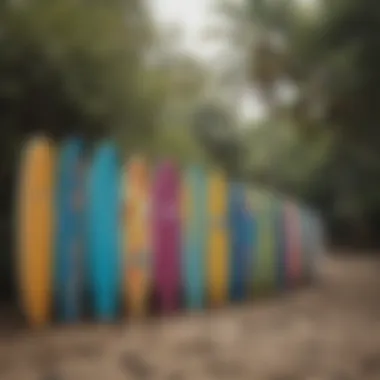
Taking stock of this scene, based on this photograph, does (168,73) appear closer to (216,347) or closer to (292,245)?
(292,245)

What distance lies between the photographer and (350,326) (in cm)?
460

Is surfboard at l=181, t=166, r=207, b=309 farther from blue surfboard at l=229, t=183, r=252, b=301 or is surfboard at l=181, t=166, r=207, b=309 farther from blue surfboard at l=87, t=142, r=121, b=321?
blue surfboard at l=87, t=142, r=121, b=321

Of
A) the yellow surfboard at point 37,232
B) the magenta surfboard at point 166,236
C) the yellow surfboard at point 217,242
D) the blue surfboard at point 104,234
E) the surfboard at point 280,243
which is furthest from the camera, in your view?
the surfboard at point 280,243

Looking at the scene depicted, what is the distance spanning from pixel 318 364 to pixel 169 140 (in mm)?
4172

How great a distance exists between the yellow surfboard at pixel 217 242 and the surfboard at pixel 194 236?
0.29 ft

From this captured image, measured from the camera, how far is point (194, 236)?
525 cm

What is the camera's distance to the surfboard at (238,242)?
5668 mm

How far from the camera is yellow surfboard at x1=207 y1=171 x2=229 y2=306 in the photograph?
541cm

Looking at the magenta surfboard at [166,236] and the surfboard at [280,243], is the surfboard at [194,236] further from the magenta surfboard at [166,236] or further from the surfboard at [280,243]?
the surfboard at [280,243]

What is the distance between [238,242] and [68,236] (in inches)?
68.2

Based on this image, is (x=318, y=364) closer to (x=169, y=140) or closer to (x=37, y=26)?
(x=37, y=26)

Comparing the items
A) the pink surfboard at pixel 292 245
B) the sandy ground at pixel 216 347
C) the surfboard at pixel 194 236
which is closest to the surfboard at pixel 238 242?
the sandy ground at pixel 216 347

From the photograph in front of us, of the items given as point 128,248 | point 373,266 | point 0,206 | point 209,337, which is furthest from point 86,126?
point 373,266

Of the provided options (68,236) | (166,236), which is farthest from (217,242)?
(68,236)
